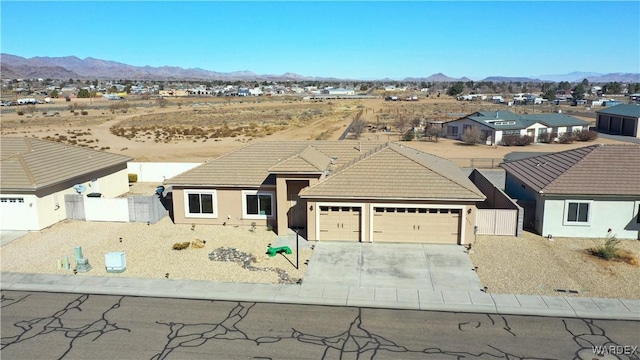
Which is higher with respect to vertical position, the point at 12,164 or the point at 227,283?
the point at 12,164

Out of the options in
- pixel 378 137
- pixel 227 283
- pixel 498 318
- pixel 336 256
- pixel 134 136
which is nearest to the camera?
pixel 498 318

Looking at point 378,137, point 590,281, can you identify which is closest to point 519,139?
point 378,137

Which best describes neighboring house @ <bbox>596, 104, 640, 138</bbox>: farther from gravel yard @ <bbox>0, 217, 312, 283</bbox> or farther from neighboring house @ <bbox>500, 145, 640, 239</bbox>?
gravel yard @ <bbox>0, 217, 312, 283</bbox>

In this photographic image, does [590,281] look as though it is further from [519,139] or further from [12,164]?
[519,139]

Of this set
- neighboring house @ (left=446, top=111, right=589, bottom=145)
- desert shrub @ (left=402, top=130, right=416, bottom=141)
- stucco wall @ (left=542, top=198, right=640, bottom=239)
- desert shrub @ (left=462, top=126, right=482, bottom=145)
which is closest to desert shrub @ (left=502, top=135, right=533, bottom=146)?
neighboring house @ (left=446, top=111, right=589, bottom=145)

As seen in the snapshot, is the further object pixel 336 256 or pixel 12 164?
pixel 12 164

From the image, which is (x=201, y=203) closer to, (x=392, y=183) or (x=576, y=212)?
(x=392, y=183)
